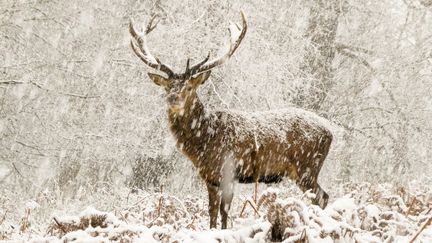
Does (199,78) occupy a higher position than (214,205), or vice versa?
(199,78)

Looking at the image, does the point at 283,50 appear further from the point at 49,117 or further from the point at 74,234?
the point at 74,234

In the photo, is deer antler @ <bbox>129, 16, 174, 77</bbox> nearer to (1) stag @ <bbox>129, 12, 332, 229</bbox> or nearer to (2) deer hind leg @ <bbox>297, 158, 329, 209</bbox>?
(1) stag @ <bbox>129, 12, 332, 229</bbox>

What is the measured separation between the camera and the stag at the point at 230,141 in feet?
21.7

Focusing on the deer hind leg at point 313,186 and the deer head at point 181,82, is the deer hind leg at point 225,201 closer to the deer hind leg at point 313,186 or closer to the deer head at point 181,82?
the deer head at point 181,82

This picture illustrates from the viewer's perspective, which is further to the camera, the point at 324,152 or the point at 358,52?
the point at 358,52

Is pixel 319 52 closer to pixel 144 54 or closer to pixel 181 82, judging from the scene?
pixel 144 54

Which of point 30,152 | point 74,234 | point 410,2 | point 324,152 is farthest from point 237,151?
point 410,2

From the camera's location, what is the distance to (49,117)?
39.0 ft

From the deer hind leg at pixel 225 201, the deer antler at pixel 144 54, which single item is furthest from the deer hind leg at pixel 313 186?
the deer antler at pixel 144 54

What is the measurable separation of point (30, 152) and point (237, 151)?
6.60 meters

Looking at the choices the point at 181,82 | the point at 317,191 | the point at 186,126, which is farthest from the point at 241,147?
the point at 317,191

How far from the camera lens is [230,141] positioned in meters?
6.86

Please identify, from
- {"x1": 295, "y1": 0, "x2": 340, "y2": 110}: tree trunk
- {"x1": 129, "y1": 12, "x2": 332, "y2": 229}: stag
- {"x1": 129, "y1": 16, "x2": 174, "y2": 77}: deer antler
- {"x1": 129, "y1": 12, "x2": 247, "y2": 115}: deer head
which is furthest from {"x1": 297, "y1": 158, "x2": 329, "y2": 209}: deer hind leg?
{"x1": 295, "y1": 0, "x2": 340, "y2": 110}: tree trunk

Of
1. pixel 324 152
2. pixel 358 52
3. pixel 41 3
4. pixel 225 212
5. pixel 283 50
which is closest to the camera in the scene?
pixel 225 212
